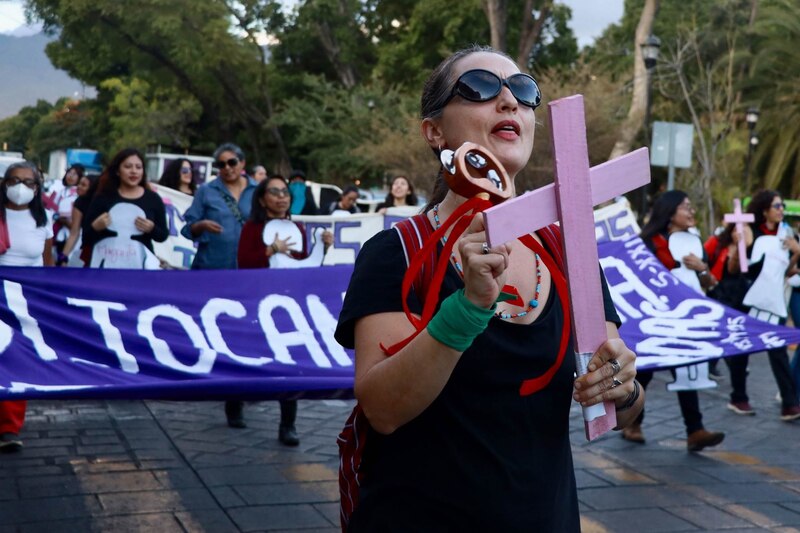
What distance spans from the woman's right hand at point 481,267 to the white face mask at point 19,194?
6.14 meters

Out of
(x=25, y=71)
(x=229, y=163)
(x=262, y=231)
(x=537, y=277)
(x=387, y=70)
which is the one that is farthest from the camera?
(x=25, y=71)

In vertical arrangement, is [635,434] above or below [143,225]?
below

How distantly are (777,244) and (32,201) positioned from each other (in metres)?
6.09

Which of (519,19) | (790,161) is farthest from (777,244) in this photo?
(519,19)

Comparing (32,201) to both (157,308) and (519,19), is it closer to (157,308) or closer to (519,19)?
(157,308)

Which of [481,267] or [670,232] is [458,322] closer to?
[481,267]

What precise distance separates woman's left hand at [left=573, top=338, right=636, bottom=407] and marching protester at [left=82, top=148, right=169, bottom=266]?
6.38m

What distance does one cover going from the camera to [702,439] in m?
7.06

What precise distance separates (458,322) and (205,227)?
6.37 m

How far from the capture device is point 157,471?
241 inches

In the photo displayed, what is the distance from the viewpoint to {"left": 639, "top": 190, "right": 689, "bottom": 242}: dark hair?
8086 millimetres

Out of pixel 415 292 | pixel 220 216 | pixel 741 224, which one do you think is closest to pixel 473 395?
pixel 415 292

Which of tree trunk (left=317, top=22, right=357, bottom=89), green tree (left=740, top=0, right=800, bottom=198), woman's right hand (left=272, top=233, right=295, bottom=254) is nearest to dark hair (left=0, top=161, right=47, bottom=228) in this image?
woman's right hand (left=272, top=233, right=295, bottom=254)

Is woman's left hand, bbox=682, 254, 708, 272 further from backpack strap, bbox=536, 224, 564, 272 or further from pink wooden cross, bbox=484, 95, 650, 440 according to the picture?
pink wooden cross, bbox=484, 95, 650, 440
